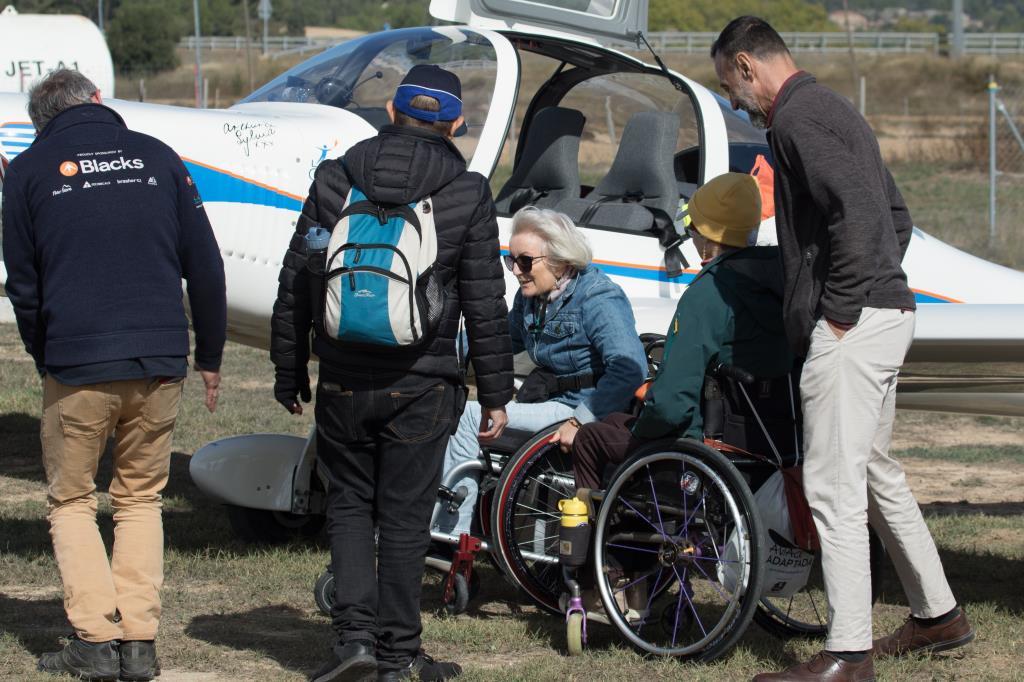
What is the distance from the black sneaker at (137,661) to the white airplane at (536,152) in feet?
4.93

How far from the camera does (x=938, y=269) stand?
21.0ft

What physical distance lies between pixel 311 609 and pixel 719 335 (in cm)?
192

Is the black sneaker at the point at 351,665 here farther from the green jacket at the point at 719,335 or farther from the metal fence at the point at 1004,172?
the metal fence at the point at 1004,172

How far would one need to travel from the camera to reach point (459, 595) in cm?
491

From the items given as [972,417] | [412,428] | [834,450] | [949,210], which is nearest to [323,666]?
[412,428]

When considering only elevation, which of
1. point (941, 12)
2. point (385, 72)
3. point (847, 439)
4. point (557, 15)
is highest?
point (941, 12)

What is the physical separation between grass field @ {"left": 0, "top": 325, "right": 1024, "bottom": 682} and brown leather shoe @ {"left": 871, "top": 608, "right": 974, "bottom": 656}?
5 centimetres

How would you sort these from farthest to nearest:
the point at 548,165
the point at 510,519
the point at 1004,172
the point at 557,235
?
the point at 1004,172 → the point at 548,165 → the point at 557,235 → the point at 510,519

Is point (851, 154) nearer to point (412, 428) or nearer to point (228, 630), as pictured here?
point (412, 428)

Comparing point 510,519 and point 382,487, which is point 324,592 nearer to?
point 510,519

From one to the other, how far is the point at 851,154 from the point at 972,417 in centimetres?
694

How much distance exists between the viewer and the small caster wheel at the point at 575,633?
445 centimetres

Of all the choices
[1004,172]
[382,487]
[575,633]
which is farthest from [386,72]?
[1004,172]

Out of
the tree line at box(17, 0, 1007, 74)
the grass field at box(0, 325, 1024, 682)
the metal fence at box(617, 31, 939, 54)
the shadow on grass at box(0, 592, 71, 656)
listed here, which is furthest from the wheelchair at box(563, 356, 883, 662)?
the metal fence at box(617, 31, 939, 54)
